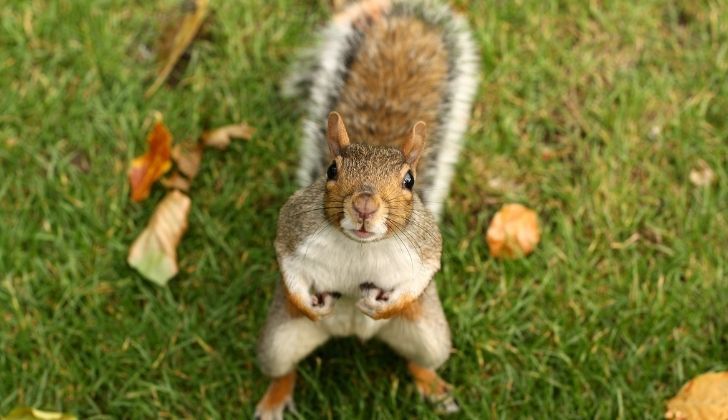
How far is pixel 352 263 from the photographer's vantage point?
1.84 metres

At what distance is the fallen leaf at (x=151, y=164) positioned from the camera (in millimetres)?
2492

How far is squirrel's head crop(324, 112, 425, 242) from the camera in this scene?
1.68 metres

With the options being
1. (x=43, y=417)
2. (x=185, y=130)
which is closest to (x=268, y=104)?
(x=185, y=130)

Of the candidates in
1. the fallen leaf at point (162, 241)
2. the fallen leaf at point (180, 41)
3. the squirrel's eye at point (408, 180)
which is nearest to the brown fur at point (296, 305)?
the squirrel's eye at point (408, 180)

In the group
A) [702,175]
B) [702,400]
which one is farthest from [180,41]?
[702,400]

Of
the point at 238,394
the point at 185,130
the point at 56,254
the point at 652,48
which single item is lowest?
the point at 238,394

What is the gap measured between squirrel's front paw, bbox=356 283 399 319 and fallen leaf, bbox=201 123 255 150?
0.86m

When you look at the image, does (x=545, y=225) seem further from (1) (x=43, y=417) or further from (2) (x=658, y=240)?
(1) (x=43, y=417)

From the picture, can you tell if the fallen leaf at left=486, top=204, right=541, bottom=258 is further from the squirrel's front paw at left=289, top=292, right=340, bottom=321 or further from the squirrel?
the squirrel's front paw at left=289, top=292, right=340, bottom=321

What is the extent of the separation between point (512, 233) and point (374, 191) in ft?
2.76

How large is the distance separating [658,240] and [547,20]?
0.73 metres

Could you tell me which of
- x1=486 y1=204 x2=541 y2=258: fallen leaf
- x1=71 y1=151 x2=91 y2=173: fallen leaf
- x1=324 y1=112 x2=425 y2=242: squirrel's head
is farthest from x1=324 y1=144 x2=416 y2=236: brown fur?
x1=71 y1=151 x2=91 y2=173: fallen leaf

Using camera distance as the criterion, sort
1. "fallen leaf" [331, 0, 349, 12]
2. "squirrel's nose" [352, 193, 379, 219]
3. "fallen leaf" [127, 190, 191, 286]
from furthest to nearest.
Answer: "fallen leaf" [331, 0, 349, 12], "fallen leaf" [127, 190, 191, 286], "squirrel's nose" [352, 193, 379, 219]

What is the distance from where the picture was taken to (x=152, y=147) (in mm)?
2514
